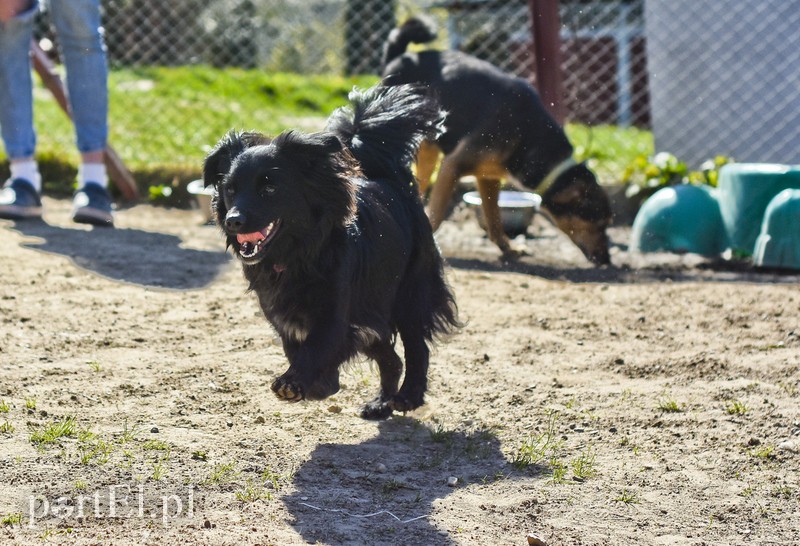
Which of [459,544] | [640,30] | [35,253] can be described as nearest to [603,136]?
[640,30]

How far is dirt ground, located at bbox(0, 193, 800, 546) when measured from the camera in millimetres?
2799

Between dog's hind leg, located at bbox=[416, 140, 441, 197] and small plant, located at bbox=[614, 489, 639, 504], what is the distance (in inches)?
146

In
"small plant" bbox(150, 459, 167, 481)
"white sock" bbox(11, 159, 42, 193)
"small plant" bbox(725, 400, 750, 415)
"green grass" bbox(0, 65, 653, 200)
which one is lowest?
"green grass" bbox(0, 65, 653, 200)

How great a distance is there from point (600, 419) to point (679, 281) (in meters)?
2.40

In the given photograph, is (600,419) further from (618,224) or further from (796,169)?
(618,224)

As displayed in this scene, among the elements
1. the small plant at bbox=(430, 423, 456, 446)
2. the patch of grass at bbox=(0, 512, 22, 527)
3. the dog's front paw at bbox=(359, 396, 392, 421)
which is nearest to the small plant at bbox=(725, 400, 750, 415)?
the small plant at bbox=(430, 423, 456, 446)

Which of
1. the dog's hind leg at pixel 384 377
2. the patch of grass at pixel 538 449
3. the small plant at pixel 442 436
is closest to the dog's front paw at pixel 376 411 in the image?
the dog's hind leg at pixel 384 377

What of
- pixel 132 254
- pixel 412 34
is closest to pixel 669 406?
pixel 132 254

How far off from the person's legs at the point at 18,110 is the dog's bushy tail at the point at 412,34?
6.99 ft

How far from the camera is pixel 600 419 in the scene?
3.71 metres

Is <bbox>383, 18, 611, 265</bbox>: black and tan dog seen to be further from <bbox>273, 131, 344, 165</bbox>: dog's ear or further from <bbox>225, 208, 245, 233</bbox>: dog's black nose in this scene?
<bbox>225, 208, 245, 233</bbox>: dog's black nose

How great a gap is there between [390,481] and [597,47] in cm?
1050

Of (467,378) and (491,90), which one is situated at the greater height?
(491,90)

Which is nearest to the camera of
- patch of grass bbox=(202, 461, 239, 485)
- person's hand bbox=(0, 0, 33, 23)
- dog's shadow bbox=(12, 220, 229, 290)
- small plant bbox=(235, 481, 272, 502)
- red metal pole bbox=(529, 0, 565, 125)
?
small plant bbox=(235, 481, 272, 502)
